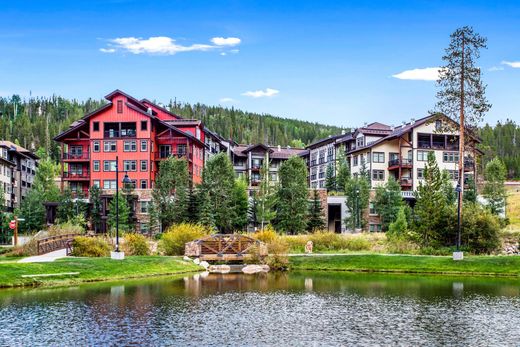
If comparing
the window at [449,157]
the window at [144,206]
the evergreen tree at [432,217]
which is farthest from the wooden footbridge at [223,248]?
A: the window at [449,157]

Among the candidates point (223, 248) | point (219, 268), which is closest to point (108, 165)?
point (223, 248)

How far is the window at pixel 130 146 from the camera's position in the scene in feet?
293

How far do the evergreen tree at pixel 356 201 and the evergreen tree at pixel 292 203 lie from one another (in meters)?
7.53

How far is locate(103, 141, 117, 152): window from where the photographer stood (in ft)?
294

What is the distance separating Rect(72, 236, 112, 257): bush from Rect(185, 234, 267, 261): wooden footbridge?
7.21 m

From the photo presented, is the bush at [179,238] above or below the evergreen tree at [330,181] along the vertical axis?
below

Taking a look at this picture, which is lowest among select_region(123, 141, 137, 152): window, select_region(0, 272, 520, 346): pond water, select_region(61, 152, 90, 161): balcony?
select_region(0, 272, 520, 346): pond water

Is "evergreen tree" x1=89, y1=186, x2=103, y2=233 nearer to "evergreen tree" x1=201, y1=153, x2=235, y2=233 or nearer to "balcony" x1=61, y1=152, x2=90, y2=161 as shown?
"balcony" x1=61, y1=152, x2=90, y2=161

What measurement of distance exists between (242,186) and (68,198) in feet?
72.3

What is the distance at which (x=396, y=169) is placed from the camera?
9725 cm

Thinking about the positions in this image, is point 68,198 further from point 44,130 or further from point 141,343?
point 44,130

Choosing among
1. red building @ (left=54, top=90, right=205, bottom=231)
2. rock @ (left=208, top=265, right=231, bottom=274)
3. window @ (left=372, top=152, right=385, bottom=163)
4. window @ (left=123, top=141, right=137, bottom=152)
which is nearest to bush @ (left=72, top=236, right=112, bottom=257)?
rock @ (left=208, top=265, right=231, bottom=274)

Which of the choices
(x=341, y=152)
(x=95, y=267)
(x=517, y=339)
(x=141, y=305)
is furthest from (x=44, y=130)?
(x=517, y=339)

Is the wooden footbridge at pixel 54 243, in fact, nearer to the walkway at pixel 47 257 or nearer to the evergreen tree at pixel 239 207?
the walkway at pixel 47 257
